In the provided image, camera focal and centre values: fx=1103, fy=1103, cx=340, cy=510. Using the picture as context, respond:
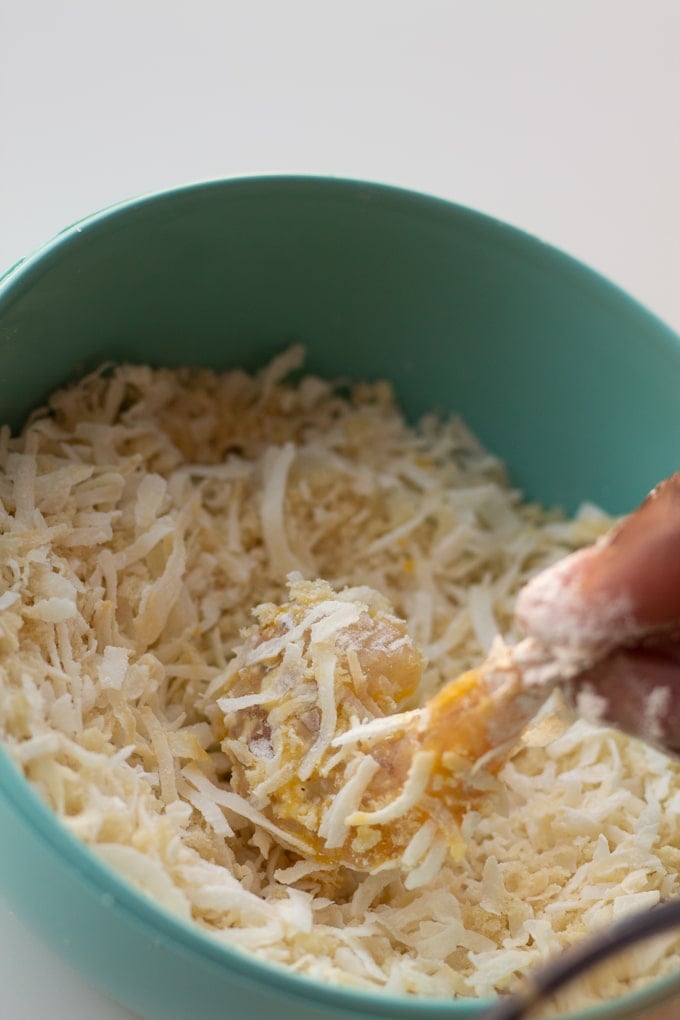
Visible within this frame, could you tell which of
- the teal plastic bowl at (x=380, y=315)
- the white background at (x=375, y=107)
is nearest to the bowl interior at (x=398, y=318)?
the teal plastic bowl at (x=380, y=315)

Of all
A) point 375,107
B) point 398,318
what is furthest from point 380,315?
point 375,107

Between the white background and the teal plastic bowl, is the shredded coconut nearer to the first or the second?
the teal plastic bowl

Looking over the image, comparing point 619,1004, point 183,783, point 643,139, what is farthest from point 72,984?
point 643,139

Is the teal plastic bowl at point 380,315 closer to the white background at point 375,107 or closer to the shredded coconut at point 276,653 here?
the shredded coconut at point 276,653

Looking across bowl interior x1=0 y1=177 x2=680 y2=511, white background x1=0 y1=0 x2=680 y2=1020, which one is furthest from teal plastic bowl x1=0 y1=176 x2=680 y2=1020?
white background x1=0 y1=0 x2=680 y2=1020

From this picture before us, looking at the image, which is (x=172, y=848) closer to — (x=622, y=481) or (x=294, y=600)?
(x=294, y=600)

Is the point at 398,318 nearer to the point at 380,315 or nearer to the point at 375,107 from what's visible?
the point at 380,315
